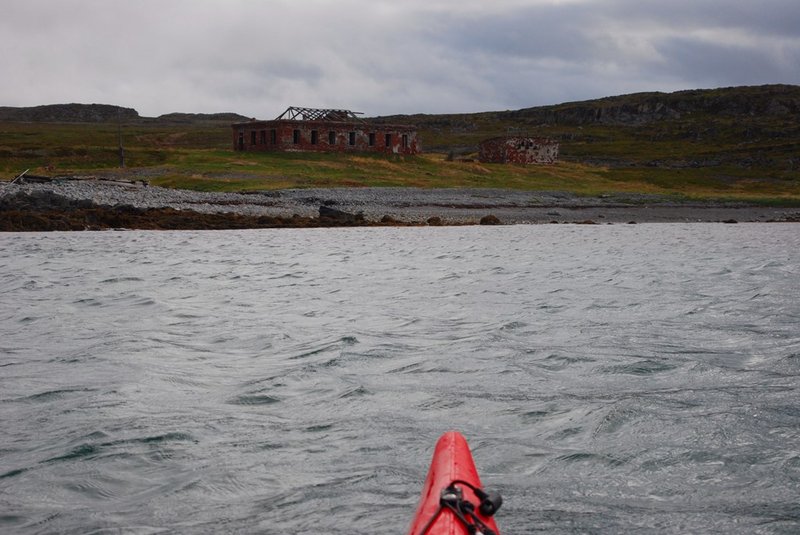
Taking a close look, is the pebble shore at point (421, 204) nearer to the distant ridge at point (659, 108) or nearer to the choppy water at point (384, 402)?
the choppy water at point (384, 402)

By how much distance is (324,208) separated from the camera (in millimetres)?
45656

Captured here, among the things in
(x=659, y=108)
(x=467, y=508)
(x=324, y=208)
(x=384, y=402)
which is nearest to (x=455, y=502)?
(x=467, y=508)

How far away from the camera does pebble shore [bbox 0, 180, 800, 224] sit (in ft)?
157

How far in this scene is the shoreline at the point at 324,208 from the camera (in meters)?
42.1

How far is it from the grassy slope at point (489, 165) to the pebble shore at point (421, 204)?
3958mm

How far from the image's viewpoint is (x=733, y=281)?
2470 cm

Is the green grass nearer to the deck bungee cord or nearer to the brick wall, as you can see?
the brick wall

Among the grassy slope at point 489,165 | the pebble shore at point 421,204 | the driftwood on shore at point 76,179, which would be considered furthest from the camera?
the grassy slope at point 489,165

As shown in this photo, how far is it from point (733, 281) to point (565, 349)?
12452 mm

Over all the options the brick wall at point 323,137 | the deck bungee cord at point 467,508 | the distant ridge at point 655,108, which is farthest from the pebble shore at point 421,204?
the distant ridge at point 655,108

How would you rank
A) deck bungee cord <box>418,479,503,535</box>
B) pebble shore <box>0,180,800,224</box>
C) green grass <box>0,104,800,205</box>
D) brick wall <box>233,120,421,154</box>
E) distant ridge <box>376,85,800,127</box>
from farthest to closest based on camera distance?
distant ridge <box>376,85,800,127</box>
brick wall <box>233,120,421,154</box>
green grass <box>0,104,800,205</box>
pebble shore <box>0,180,800,224</box>
deck bungee cord <box>418,479,503,535</box>

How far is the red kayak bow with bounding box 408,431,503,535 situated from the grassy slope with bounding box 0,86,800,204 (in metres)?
52.0

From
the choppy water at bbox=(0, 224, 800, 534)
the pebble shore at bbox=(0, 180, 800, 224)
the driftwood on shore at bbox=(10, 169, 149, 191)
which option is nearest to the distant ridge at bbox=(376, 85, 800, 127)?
the pebble shore at bbox=(0, 180, 800, 224)

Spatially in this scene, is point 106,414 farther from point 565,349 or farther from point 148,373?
point 565,349
